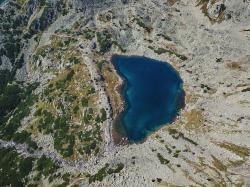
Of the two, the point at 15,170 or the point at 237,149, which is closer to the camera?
the point at 237,149

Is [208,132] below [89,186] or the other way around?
the other way around

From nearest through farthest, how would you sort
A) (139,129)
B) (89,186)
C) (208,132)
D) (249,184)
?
1. (249,184)
2. (89,186)
3. (208,132)
4. (139,129)

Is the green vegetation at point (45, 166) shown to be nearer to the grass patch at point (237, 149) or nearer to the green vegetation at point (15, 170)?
the green vegetation at point (15, 170)

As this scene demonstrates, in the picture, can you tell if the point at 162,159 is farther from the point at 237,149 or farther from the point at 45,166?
the point at 45,166

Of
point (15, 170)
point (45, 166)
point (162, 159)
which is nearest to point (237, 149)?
point (162, 159)

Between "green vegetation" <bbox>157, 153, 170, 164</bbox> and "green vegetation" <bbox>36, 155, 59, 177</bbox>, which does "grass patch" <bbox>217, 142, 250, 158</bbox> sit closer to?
"green vegetation" <bbox>157, 153, 170, 164</bbox>

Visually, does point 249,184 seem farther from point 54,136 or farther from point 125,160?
point 54,136

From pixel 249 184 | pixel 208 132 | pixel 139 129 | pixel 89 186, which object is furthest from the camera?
pixel 139 129

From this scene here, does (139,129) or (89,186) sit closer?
(89,186)

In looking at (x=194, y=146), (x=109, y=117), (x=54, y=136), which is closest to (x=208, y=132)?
(x=194, y=146)

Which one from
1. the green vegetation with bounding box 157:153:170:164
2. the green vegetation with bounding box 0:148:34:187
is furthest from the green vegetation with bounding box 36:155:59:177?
the green vegetation with bounding box 157:153:170:164

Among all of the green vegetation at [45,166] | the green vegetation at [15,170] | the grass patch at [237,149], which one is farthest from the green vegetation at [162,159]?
the green vegetation at [15,170]
